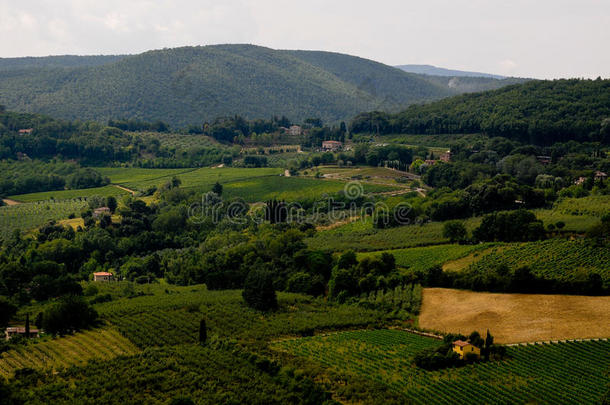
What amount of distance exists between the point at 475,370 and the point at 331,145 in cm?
9715

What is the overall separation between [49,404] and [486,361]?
22331 mm

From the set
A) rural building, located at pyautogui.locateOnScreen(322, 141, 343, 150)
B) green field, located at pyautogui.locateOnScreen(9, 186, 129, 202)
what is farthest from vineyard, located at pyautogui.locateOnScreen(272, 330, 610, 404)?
rural building, located at pyautogui.locateOnScreen(322, 141, 343, 150)

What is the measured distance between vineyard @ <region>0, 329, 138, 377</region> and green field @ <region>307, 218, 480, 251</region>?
1011 inches

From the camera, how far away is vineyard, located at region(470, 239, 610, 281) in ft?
146

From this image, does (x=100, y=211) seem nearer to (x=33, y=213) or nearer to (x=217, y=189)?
(x=33, y=213)

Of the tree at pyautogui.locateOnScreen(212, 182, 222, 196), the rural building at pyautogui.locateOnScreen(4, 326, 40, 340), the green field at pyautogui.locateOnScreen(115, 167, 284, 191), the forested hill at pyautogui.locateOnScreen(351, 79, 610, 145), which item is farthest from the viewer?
the forested hill at pyautogui.locateOnScreen(351, 79, 610, 145)

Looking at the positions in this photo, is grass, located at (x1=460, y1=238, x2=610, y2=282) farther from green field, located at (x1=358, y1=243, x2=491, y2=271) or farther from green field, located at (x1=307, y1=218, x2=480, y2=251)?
green field, located at (x1=307, y1=218, x2=480, y2=251)

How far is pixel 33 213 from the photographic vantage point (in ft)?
267

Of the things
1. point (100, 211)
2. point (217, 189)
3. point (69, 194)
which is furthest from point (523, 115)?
point (69, 194)

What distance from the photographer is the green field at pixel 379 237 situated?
59.0 m

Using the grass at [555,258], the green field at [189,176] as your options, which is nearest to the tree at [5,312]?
the grass at [555,258]

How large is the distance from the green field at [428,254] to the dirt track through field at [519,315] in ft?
21.6

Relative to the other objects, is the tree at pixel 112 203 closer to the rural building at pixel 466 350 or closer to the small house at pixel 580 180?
the rural building at pixel 466 350

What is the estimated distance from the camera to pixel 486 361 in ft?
108
